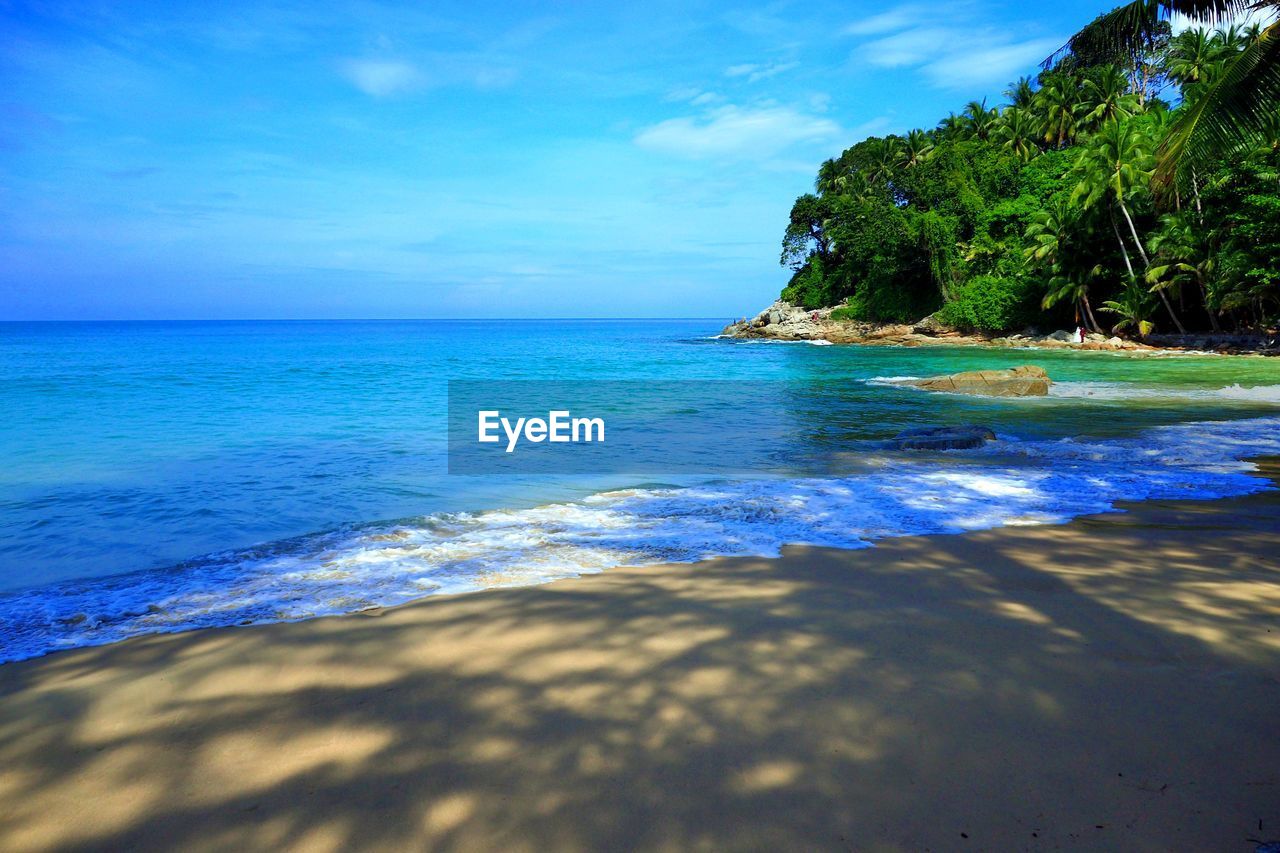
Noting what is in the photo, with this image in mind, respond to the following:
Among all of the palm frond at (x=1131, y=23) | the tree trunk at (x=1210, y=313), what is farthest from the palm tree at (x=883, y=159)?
the palm frond at (x=1131, y=23)

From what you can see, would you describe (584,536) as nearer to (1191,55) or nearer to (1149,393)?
(1149,393)

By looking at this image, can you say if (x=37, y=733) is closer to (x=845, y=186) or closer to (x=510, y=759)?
(x=510, y=759)

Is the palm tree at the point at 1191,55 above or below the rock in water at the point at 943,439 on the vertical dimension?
above

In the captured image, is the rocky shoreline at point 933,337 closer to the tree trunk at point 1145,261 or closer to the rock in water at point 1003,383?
the tree trunk at point 1145,261

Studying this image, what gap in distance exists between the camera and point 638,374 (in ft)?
105

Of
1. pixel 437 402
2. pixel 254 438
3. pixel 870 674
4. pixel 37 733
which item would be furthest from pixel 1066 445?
pixel 437 402

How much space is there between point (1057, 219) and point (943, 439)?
36.6 meters

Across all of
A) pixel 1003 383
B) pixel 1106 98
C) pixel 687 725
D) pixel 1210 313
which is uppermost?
pixel 1106 98

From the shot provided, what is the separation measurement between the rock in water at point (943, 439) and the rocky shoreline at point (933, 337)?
29646mm

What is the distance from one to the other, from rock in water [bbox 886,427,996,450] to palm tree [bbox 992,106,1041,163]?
4886 cm

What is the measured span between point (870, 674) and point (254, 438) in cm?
1342

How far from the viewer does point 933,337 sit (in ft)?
163
